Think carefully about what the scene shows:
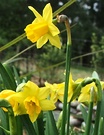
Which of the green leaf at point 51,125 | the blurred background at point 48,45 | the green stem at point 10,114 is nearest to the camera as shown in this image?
the green stem at point 10,114

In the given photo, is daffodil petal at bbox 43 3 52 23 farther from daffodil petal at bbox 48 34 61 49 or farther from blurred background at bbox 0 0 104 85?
blurred background at bbox 0 0 104 85

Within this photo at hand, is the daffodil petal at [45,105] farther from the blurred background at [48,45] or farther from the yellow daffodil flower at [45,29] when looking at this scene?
the blurred background at [48,45]

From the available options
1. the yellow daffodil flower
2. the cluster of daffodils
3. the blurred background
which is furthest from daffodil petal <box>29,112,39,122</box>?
the blurred background

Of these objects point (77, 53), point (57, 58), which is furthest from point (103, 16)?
point (57, 58)

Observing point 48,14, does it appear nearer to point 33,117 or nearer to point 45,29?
point 45,29

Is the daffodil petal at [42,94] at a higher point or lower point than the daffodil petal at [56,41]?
lower

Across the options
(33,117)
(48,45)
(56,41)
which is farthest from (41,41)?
(48,45)

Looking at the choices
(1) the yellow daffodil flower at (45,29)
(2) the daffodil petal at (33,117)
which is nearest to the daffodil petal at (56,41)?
(1) the yellow daffodil flower at (45,29)
